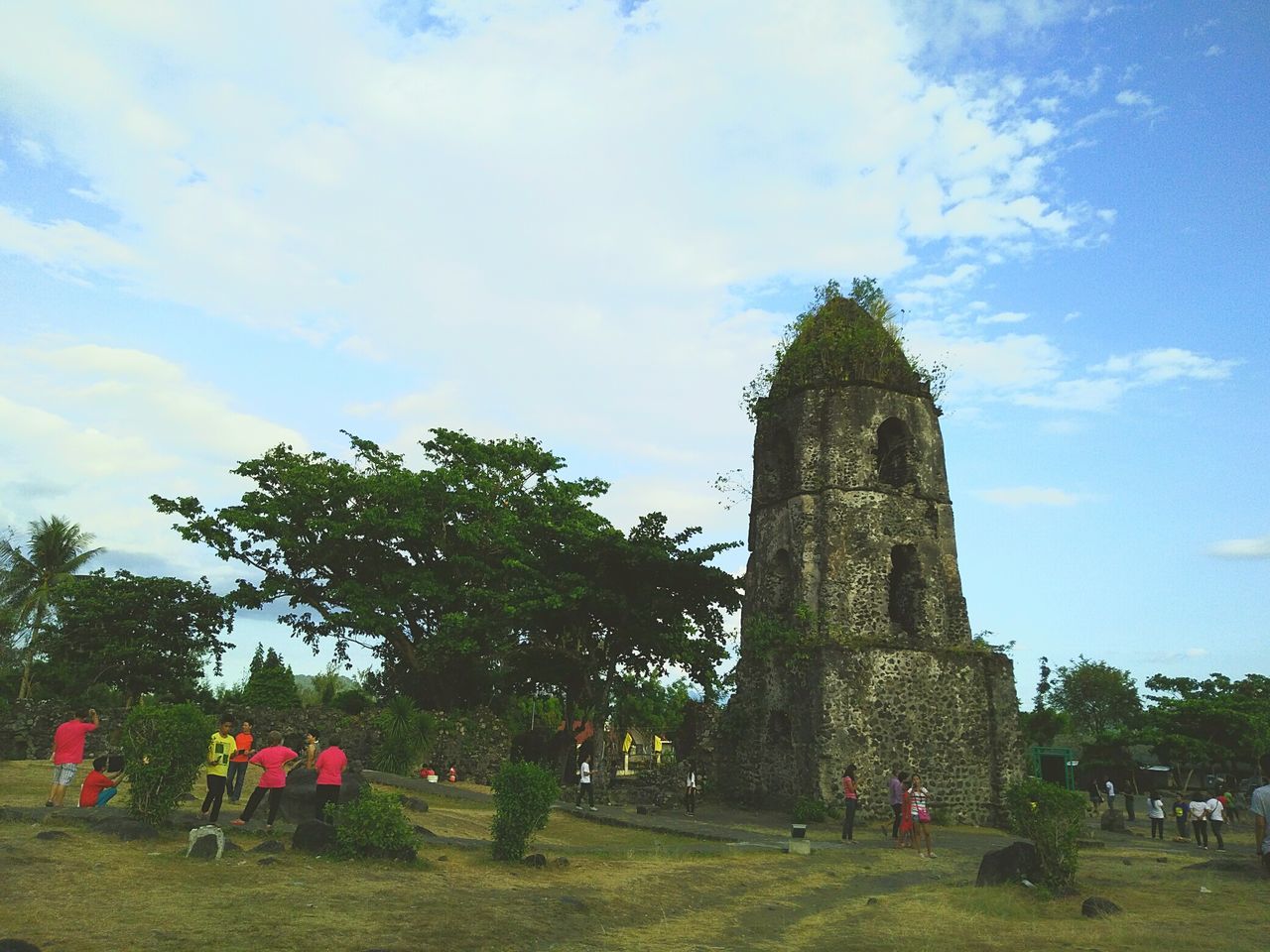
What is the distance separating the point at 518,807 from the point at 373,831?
1807mm

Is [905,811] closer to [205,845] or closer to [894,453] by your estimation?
[894,453]

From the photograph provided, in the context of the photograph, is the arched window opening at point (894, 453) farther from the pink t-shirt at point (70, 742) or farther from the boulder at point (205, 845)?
the pink t-shirt at point (70, 742)

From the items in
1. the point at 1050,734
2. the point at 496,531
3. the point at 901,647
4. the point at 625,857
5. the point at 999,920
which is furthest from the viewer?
the point at 1050,734

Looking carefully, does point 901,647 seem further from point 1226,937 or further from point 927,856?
point 1226,937

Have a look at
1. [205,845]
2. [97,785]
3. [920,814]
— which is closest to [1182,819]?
[920,814]

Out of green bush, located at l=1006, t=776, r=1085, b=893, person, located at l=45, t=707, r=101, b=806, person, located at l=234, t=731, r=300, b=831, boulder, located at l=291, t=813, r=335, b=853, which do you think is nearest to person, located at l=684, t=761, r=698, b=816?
green bush, located at l=1006, t=776, r=1085, b=893

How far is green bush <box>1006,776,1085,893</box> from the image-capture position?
Result: 1054cm

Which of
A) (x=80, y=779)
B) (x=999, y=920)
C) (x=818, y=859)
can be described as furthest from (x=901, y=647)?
(x=80, y=779)

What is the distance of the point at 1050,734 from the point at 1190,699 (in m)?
14.3

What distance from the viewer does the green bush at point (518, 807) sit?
1070 cm

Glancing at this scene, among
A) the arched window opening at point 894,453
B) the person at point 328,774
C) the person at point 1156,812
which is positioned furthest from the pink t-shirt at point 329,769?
the person at point 1156,812

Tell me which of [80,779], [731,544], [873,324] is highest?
[873,324]

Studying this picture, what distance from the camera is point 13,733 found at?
2458cm

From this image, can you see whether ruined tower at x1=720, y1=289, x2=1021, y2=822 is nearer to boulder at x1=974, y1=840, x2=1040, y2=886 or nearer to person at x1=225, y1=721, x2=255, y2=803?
boulder at x1=974, y1=840, x2=1040, y2=886
